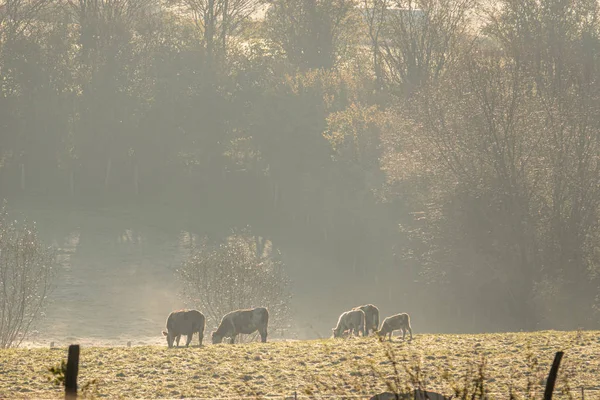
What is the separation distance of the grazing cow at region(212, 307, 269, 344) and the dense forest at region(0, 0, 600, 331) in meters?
23.0

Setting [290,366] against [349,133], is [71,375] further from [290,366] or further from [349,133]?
[349,133]

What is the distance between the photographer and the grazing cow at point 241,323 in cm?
3662

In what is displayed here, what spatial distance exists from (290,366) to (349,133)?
5577cm

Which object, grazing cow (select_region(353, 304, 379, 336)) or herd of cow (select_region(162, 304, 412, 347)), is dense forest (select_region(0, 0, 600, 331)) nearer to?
grazing cow (select_region(353, 304, 379, 336))

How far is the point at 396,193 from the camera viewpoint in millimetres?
72750

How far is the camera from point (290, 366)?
25891 mm

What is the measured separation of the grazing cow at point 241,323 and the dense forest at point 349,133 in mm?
22998

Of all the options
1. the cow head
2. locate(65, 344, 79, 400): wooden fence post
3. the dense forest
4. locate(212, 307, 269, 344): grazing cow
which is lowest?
the cow head

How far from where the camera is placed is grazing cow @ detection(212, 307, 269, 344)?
1442 inches

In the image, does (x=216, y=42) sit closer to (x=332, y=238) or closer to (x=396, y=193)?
(x=332, y=238)

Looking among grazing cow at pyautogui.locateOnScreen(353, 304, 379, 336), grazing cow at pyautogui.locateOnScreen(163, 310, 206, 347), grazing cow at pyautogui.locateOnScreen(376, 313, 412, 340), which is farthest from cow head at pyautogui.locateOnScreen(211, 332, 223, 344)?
grazing cow at pyautogui.locateOnScreen(376, 313, 412, 340)

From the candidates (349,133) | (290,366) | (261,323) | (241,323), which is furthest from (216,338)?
(349,133)

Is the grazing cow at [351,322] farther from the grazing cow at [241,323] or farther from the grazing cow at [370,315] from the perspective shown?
the grazing cow at [241,323]

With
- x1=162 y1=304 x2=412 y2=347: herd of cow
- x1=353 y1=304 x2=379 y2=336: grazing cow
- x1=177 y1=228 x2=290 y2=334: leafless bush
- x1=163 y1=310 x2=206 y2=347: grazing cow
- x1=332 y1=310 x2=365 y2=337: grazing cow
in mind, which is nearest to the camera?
x1=163 y1=310 x2=206 y2=347: grazing cow
